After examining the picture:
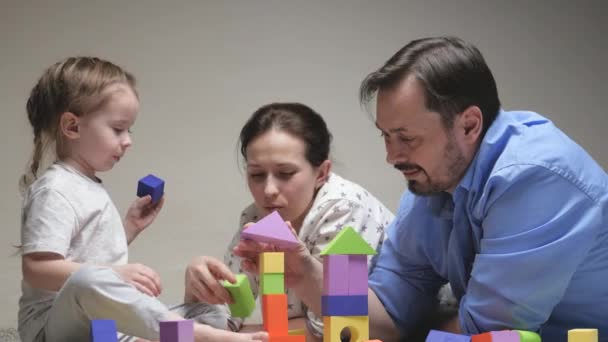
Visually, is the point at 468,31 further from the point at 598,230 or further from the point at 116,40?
the point at 598,230

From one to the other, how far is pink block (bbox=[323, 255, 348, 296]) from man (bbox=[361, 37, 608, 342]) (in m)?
0.32

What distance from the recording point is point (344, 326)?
1.27m

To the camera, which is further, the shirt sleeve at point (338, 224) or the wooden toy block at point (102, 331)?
the shirt sleeve at point (338, 224)

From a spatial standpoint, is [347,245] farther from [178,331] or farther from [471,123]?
[471,123]

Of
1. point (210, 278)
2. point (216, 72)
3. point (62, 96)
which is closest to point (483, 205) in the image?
point (210, 278)

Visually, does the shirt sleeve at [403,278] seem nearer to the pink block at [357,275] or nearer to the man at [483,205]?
the man at [483,205]

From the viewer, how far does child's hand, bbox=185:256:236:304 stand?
5.18ft

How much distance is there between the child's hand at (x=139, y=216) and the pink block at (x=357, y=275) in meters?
0.75

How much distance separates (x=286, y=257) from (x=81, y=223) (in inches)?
16.7

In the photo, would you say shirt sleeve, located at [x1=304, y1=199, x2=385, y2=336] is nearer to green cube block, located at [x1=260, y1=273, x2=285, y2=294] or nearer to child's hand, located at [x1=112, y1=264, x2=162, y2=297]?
child's hand, located at [x1=112, y1=264, x2=162, y2=297]

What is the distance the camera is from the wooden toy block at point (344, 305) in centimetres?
126

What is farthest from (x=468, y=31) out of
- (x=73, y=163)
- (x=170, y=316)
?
(x=170, y=316)

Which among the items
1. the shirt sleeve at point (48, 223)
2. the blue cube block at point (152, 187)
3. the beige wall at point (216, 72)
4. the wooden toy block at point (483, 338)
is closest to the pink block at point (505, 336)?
the wooden toy block at point (483, 338)

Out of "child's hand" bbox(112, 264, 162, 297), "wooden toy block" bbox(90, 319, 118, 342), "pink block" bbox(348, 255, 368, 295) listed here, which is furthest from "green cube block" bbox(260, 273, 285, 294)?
"child's hand" bbox(112, 264, 162, 297)
